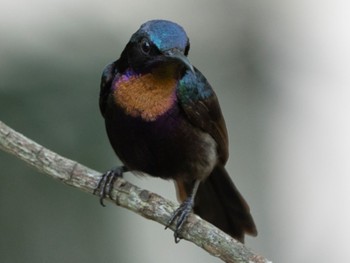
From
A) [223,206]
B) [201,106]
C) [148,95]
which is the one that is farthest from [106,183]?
[223,206]

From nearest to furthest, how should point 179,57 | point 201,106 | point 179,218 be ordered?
point 179,57
point 179,218
point 201,106

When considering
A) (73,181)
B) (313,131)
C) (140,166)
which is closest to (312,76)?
(313,131)

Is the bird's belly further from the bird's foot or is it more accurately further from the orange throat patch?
the bird's foot

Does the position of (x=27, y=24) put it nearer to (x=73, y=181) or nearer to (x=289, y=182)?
(x=289, y=182)

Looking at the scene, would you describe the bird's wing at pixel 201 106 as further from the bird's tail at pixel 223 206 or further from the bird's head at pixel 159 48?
the bird's tail at pixel 223 206

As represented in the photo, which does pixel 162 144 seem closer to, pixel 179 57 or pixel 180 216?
pixel 180 216

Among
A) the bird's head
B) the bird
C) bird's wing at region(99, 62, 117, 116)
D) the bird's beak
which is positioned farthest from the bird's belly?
the bird's beak
